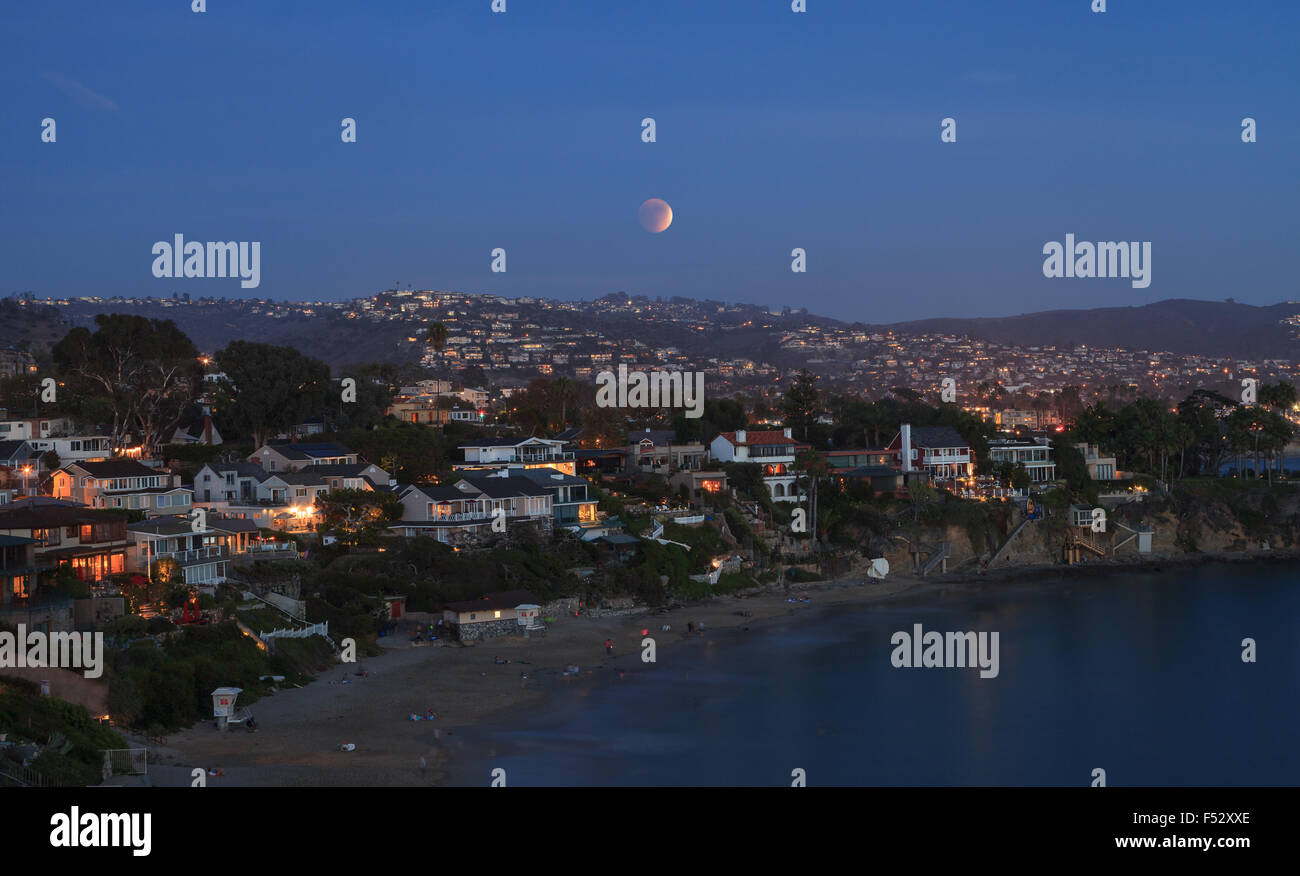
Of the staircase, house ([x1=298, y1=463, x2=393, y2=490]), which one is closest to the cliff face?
the staircase

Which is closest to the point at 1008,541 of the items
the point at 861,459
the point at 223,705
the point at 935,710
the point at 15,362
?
the point at 861,459

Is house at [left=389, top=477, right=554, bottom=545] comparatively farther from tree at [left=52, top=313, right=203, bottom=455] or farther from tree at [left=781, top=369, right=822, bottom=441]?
tree at [left=781, top=369, right=822, bottom=441]

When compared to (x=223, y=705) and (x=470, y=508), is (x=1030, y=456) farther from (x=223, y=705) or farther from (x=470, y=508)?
(x=223, y=705)

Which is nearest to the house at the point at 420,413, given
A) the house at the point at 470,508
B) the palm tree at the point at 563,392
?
the palm tree at the point at 563,392

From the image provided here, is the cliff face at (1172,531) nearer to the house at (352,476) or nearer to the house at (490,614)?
the house at (490,614)

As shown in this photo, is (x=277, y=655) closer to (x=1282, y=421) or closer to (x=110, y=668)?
(x=110, y=668)

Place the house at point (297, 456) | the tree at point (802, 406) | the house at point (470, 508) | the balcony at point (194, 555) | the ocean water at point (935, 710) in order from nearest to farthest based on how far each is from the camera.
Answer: the ocean water at point (935, 710)
the balcony at point (194, 555)
the house at point (470, 508)
the house at point (297, 456)
the tree at point (802, 406)
